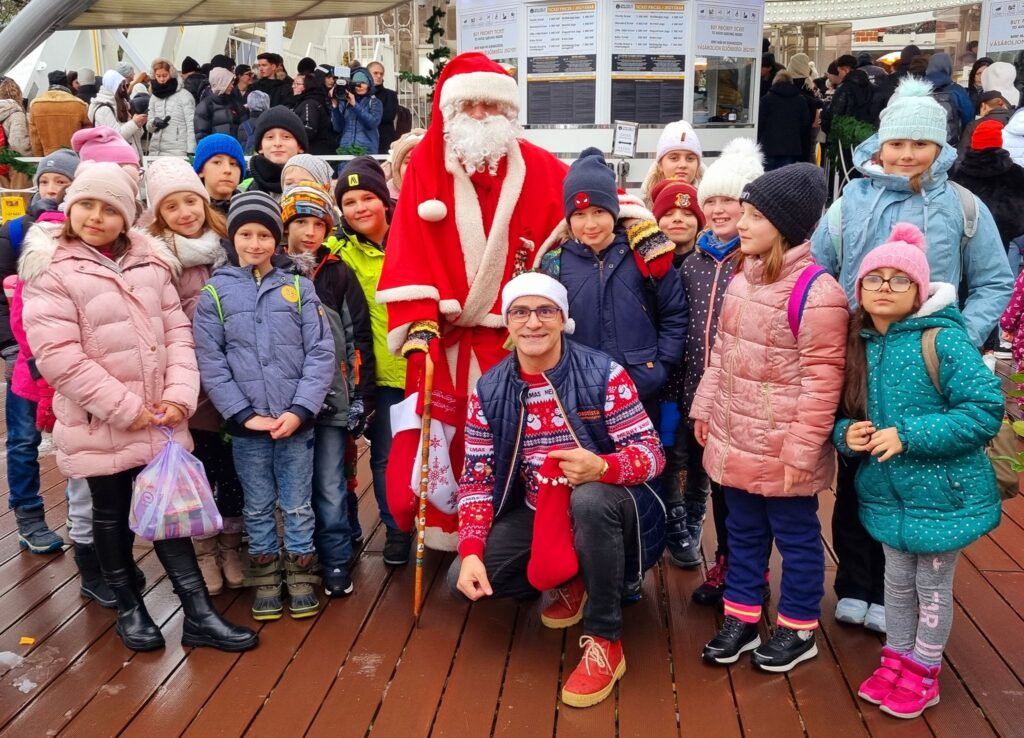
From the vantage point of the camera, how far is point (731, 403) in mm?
2902

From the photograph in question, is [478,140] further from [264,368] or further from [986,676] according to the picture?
[986,676]

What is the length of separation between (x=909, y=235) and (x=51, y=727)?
283cm

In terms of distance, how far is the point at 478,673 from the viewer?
3.01m

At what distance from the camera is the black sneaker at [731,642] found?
3002 mm

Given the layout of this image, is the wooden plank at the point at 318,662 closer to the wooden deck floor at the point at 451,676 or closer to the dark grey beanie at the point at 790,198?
the wooden deck floor at the point at 451,676

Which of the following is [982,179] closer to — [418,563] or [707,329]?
[707,329]

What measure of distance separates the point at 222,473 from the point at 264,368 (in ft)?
2.07

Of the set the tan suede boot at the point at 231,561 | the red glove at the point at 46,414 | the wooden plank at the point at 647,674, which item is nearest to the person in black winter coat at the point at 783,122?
the wooden plank at the point at 647,674

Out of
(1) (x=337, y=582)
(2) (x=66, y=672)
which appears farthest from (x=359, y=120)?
(2) (x=66, y=672)

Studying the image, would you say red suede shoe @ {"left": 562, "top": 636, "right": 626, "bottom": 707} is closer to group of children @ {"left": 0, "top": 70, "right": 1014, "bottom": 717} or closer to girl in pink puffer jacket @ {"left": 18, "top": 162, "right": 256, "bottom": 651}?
group of children @ {"left": 0, "top": 70, "right": 1014, "bottom": 717}

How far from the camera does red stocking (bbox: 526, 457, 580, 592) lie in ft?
9.52

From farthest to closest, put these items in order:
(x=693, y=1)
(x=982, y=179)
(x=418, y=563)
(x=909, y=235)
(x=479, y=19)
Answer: (x=479, y=19)
(x=693, y=1)
(x=982, y=179)
(x=418, y=563)
(x=909, y=235)

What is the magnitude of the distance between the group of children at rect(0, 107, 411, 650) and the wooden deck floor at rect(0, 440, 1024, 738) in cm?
15

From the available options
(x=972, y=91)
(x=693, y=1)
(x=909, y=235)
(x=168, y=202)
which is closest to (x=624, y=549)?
(x=909, y=235)
